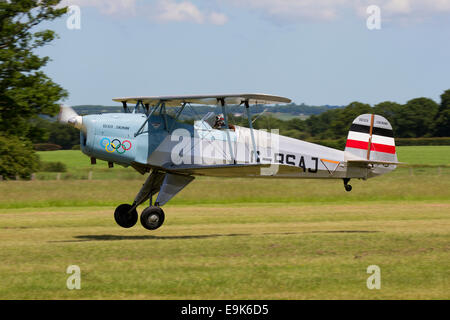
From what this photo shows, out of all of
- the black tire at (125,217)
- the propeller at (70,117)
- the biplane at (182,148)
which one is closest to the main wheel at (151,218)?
the biplane at (182,148)

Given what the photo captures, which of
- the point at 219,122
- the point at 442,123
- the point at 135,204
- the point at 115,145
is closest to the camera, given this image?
the point at 115,145

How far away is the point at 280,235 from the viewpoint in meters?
14.0

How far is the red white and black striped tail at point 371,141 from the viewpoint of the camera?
55.8 ft

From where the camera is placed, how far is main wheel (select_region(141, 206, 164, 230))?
14414 millimetres

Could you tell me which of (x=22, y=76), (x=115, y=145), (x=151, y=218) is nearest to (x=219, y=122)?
(x=115, y=145)

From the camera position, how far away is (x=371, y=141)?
1705 centimetres

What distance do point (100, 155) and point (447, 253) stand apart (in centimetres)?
732

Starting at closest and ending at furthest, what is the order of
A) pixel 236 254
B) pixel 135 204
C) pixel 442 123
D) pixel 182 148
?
pixel 236 254, pixel 182 148, pixel 135 204, pixel 442 123

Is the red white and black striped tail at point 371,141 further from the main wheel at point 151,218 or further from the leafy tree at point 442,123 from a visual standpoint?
the leafy tree at point 442,123

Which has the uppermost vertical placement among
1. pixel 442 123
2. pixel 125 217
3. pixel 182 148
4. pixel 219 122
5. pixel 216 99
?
pixel 442 123

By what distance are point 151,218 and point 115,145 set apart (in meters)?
1.77

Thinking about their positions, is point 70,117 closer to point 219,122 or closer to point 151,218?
point 151,218

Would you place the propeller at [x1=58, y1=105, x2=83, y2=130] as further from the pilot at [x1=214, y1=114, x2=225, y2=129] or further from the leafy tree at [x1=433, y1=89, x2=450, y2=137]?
the leafy tree at [x1=433, y1=89, x2=450, y2=137]

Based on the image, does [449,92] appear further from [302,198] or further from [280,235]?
[280,235]
